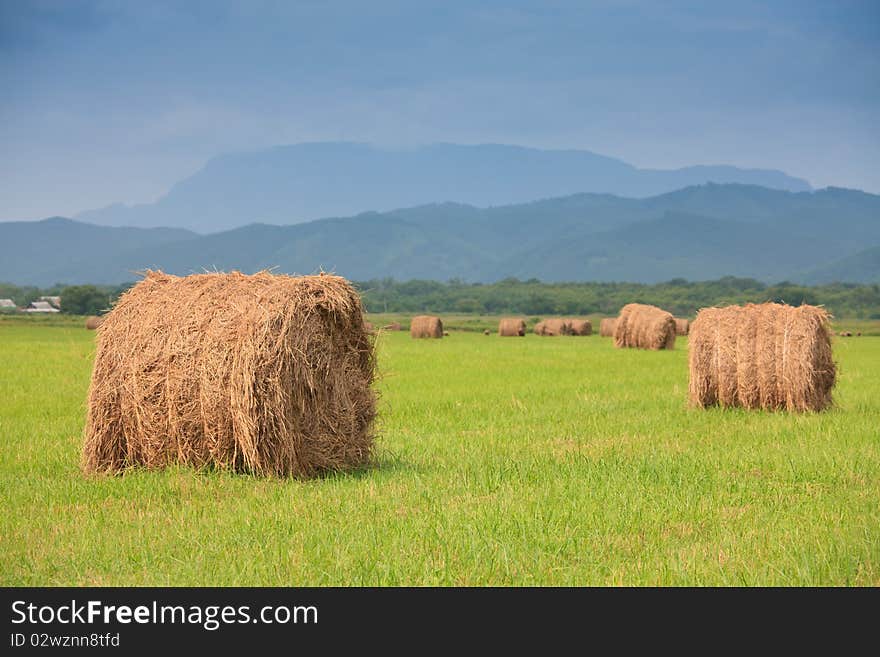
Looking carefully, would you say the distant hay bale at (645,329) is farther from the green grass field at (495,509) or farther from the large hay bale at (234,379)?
the large hay bale at (234,379)

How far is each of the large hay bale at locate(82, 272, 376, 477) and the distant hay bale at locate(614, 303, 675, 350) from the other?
29.4 m

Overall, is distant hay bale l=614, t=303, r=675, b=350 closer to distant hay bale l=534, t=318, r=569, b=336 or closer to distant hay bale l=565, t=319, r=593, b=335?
distant hay bale l=534, t=318, r=569, b=336

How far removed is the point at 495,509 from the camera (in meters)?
9.08

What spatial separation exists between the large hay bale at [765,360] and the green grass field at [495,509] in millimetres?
732

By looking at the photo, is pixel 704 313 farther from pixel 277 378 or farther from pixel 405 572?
pixel 405 572

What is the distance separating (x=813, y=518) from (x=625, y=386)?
13741 mm

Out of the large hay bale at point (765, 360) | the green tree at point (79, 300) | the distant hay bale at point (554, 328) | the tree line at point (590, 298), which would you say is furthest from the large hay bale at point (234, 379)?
the tree line at point (590, 298)

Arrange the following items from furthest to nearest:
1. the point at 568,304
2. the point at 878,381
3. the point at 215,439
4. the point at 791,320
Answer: the point at 568,304, the point at 878,381, the point at 791,320, the point at 215,439

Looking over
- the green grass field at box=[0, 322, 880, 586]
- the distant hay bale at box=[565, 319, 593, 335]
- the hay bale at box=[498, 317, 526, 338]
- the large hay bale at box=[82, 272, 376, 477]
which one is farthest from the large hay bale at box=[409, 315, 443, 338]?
the large hay bale at box=[82, 272, 376, 477]

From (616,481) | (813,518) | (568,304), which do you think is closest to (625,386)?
(616,481)

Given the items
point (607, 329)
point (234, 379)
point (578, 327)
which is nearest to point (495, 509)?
point (234, 379)

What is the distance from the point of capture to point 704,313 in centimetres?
1847

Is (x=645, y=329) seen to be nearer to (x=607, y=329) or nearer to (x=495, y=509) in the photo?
(x=607, y=329)

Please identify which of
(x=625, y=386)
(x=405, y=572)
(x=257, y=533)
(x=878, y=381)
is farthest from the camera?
(x=878, y=381)
